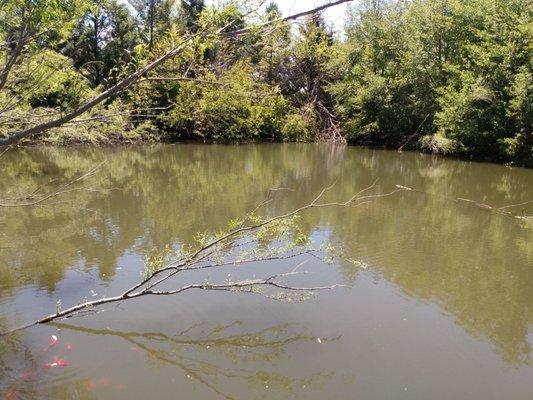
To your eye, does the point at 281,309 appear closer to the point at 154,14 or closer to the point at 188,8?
the point at 188,8

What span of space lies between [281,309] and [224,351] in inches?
48.0

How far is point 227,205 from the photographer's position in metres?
12.5

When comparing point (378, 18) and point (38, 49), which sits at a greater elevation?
point (378, 18)

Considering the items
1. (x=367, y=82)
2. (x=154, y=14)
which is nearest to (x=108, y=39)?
(x=154, y=14)

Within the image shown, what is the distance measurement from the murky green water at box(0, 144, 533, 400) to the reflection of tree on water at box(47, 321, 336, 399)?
0.02 meters

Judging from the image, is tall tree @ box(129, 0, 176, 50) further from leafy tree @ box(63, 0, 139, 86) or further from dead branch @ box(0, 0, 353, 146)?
dead branch @ box(0, 0, 353, 146)

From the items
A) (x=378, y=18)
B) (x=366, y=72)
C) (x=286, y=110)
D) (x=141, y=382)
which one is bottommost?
(x=141, y=382)

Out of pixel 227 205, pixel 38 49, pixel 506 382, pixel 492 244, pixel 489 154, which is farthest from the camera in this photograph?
pixel 489 154

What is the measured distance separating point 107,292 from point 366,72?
24354 mm

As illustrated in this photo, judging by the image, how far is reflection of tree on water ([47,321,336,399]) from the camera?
5.19m

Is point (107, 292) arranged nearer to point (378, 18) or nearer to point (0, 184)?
point (0, 184)

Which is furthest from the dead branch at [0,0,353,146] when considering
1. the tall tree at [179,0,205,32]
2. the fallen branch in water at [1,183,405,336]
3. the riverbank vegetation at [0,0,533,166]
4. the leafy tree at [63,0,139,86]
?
the tall tree at [179,0,205,32]

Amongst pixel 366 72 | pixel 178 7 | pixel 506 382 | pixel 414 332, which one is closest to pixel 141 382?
pixel 414 332

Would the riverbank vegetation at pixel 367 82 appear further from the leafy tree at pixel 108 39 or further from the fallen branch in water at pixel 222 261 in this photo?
the fallen branch in water at pixel 222 261
